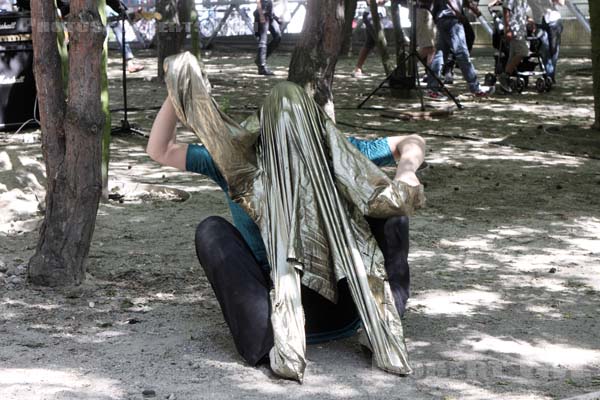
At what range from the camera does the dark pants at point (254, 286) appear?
14.7 feet

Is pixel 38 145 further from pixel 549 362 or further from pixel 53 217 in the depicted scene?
pixel 549 362

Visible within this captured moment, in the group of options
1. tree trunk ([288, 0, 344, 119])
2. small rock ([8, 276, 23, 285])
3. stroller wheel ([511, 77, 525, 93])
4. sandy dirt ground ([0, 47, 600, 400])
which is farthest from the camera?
stroller wheel ([511, 77, 525, 93])

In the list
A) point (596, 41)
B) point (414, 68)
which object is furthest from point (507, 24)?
point (596, 41)

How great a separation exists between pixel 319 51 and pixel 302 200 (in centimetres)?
516

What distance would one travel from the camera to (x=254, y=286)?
178 inches

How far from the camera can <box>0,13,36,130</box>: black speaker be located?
11.7 m

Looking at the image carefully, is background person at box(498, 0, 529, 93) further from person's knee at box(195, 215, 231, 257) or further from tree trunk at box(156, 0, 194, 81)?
person's knee at box(195, 215, 231, 257)

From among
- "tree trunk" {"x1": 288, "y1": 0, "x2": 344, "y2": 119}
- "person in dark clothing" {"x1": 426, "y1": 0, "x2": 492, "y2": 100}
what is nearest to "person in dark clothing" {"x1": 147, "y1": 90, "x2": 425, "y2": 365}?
"tree trunk" {"x1": 288, "y1": 0, "x2": 344, "y2": 119}

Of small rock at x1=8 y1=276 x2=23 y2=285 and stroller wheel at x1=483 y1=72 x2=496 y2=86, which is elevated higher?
stroller wheel at x1=483 y1=72 x2=496 y2=86

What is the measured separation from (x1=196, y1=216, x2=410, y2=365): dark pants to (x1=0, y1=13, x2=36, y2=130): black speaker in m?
7.66

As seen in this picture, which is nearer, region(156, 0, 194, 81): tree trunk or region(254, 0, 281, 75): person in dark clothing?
region(156, 0, 194, 81): tree trunk

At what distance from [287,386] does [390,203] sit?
84 cm

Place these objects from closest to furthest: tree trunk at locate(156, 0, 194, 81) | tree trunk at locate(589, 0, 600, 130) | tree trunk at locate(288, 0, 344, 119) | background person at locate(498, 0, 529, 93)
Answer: tree trunk at locate(288, 0, 344, 119)
tree trunk at locate(589, 0, 600, 130)
tree trunk at locate(156, 0, 194, 81)
background person at locate(498, 0, 529, 93)

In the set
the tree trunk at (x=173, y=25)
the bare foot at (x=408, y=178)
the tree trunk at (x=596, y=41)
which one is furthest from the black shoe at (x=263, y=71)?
the bare foot at (x=408, y=178)
